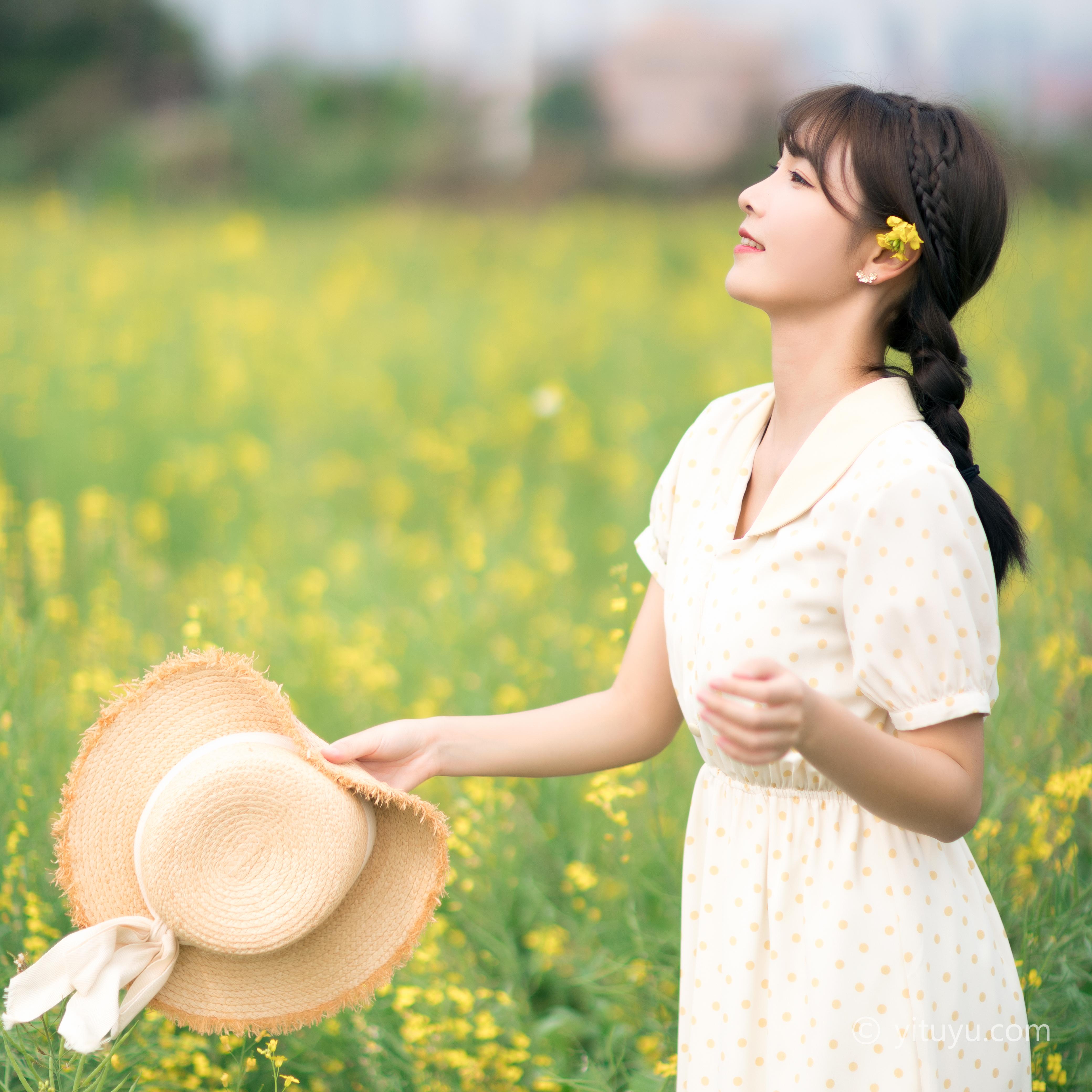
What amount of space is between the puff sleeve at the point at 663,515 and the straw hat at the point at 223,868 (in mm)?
405

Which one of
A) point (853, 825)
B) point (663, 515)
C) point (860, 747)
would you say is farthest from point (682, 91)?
point (860, 747)

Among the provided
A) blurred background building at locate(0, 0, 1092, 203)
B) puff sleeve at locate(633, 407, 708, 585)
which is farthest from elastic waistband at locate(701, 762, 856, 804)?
blurred background building at locate(0, 0, 1092, 203)

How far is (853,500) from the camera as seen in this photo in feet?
3.71

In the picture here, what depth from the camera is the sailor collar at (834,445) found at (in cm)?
117

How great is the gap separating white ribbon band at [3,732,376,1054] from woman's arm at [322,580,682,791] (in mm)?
208

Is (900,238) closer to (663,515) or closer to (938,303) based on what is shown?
(938,303)

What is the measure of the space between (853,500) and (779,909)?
1.42 feet

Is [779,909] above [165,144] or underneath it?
above

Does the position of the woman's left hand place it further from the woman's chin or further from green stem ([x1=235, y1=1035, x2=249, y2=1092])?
green stem ([x1=235, y1=1035, x2=249, y2=1092])

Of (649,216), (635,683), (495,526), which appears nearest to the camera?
(635,683)

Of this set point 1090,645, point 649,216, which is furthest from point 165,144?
point 1090,645

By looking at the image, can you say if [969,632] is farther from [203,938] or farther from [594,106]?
[594,106]

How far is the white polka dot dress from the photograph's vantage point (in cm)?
110

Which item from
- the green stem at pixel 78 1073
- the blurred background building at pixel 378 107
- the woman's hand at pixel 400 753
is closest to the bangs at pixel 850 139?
the woman's hand at pixel 400 753
